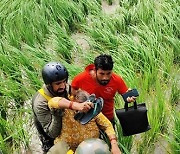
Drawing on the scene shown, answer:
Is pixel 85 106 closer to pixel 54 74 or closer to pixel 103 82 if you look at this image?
pixel 54 74

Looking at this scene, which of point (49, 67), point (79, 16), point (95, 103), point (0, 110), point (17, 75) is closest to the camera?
point (95, 103)

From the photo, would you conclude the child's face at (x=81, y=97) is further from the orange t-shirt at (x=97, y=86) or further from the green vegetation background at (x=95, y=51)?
the green vegetation background at (x=95, y=51)

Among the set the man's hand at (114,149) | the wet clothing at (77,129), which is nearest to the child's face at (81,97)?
the wet clothing at (77,129)

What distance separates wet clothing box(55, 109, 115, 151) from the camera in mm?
2527

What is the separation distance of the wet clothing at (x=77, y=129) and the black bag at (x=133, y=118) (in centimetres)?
37

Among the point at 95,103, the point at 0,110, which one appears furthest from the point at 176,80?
the point at 95,103

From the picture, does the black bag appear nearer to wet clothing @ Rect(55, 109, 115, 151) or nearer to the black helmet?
wet clothing @ Rect(55, 109, 115, 151)

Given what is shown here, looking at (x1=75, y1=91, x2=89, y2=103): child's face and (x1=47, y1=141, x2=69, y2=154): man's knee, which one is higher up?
(x1=75, y1=91, x2=89, y2=103): child's face

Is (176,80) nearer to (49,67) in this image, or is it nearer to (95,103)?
(49,67)

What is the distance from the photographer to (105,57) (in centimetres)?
282

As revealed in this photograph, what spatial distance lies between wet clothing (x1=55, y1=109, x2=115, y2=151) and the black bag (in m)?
0.37

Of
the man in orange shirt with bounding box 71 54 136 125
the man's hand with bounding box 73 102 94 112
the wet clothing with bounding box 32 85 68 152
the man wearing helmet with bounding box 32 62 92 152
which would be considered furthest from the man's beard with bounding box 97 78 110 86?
the man's hand with bounding box 73 102 94 112

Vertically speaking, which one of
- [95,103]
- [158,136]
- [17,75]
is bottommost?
[158,136]

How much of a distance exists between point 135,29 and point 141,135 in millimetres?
1554
